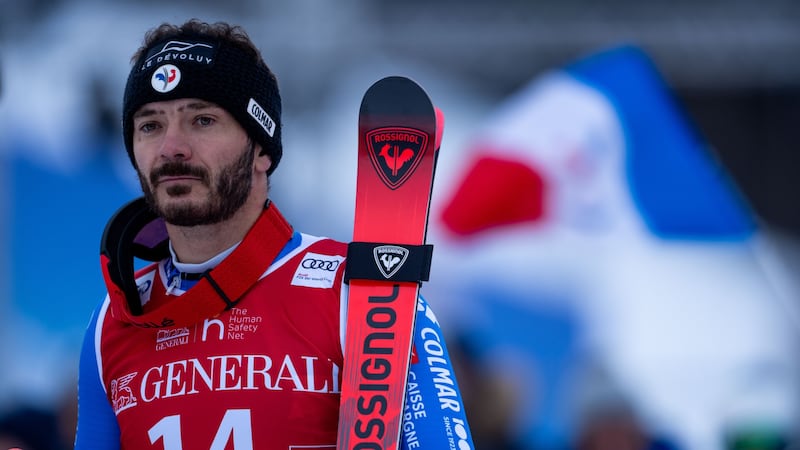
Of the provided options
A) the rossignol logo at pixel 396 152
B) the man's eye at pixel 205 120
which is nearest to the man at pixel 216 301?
the man's eye at pixel 205 120

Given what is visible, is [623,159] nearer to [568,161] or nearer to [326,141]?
[568,161]

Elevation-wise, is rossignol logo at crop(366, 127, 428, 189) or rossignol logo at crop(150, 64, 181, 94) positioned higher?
rossignol logo at crop(150, 64, 181, 94)

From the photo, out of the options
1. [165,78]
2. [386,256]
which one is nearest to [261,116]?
[165,78]

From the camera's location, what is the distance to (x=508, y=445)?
7.30 metres

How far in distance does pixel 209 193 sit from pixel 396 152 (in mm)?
500

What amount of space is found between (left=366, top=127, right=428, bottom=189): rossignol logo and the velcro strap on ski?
178 mm

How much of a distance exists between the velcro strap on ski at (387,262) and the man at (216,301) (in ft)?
0.21

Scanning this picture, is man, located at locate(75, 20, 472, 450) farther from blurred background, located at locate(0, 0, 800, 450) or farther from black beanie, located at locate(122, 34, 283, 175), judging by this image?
blurred background, located at locate(0, 0, 800, 450)

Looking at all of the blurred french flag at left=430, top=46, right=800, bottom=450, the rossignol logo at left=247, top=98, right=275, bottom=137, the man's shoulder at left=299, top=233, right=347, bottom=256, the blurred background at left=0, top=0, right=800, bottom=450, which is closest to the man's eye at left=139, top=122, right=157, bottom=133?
the rossignol logo at left=247, top=98, right=275, bottom=137

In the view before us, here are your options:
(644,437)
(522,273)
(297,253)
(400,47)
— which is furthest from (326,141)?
(297,253)

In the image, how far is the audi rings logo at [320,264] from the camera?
296cm

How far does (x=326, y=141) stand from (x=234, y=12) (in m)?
1.17

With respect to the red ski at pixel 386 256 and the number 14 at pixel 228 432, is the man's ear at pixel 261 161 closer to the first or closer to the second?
the red ski at pixel 386 256

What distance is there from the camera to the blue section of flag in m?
Result: 7.46
